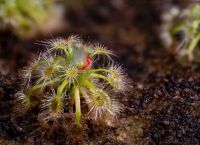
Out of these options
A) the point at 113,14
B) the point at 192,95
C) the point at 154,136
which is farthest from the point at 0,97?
the point at 113,14

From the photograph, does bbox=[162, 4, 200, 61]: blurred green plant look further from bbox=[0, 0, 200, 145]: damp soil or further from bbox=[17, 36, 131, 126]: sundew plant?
bbox=[17, 36, 131, 126]: sundew plant

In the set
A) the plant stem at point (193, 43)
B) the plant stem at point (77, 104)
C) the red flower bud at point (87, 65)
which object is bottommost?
the plant stem at point (77, 104)

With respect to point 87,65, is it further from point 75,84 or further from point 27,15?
point 27,15

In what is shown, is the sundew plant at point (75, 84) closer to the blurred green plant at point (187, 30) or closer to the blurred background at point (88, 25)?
the blurred background at point (88, 25)

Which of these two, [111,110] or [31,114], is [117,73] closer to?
[111,110]

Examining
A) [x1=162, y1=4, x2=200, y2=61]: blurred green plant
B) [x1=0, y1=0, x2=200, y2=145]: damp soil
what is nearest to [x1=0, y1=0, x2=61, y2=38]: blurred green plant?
[x1=0, y1=0, x2=200, y2=145]: damp soil

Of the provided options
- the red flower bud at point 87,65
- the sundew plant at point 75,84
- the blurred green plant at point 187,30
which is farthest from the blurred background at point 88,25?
the red flower bud at point 87,65

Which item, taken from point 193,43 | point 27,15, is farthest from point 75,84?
point 27,15
